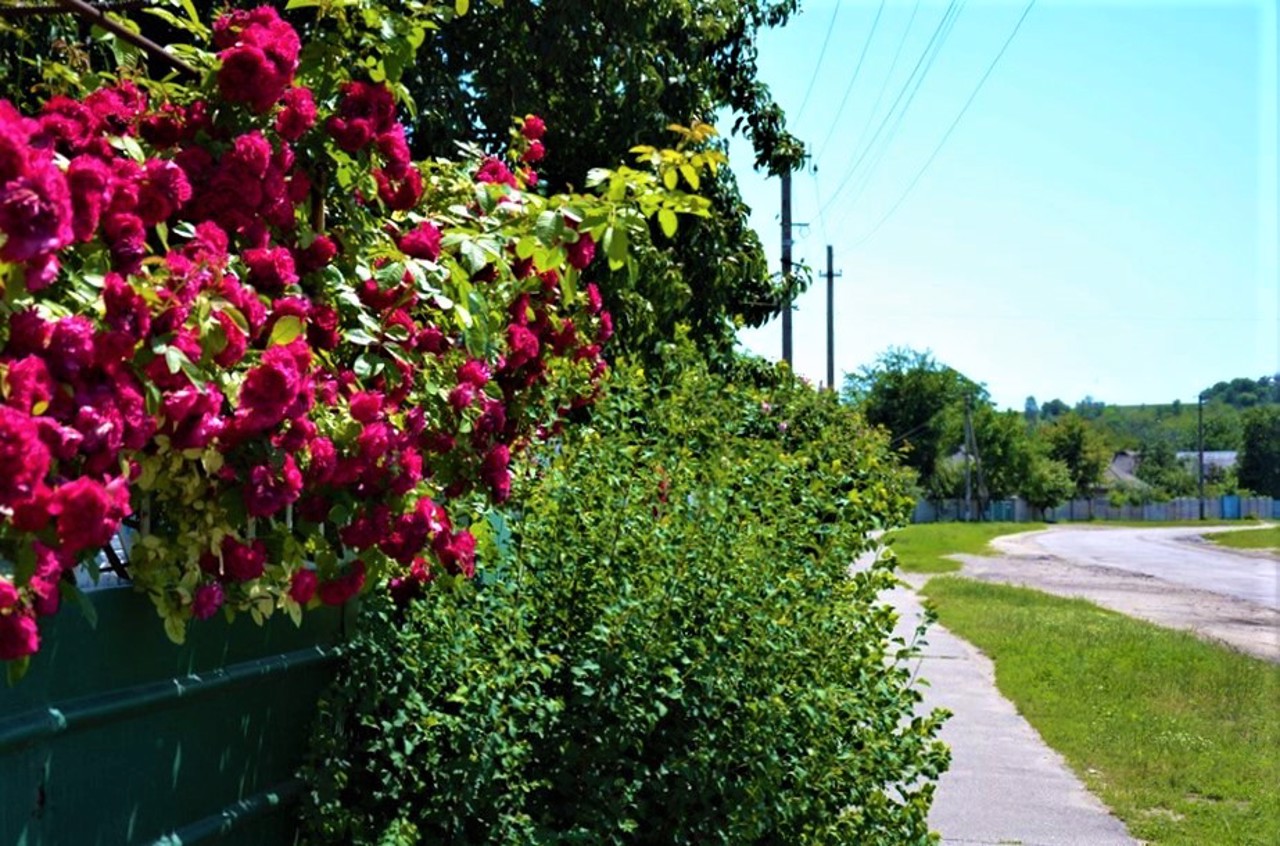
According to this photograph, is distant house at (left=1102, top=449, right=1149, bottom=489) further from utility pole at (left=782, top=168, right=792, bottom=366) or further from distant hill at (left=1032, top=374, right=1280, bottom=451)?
utility pole at (left=782, top=168, right=792, bottom=366)

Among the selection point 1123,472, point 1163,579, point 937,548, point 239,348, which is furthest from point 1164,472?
point 239,348

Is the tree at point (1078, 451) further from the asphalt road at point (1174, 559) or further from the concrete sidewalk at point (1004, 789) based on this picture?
the concrete sidewalk at point (1004, 789)

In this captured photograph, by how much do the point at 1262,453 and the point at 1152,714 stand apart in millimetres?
104188

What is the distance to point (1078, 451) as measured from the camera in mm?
120312

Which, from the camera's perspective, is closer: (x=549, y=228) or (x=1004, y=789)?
(x=549, y=228)

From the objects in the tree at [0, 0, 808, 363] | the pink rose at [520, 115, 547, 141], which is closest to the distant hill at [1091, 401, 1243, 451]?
the tree at [0, 0, 808, 363]

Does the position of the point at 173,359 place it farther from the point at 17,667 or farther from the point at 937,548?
the point at 937,548

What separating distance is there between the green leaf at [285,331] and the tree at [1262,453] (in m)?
104

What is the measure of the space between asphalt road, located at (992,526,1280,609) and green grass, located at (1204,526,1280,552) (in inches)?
34.5

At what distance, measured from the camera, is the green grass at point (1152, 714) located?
764cm

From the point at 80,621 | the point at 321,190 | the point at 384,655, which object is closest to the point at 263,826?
the point at 384,655

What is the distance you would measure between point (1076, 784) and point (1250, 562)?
3424cm

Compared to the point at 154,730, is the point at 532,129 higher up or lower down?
higher up

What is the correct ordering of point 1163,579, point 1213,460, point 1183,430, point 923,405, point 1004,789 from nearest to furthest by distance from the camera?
point 1004,789, point 1163,579, point 923,405, point 1213,460, point 1183,430
